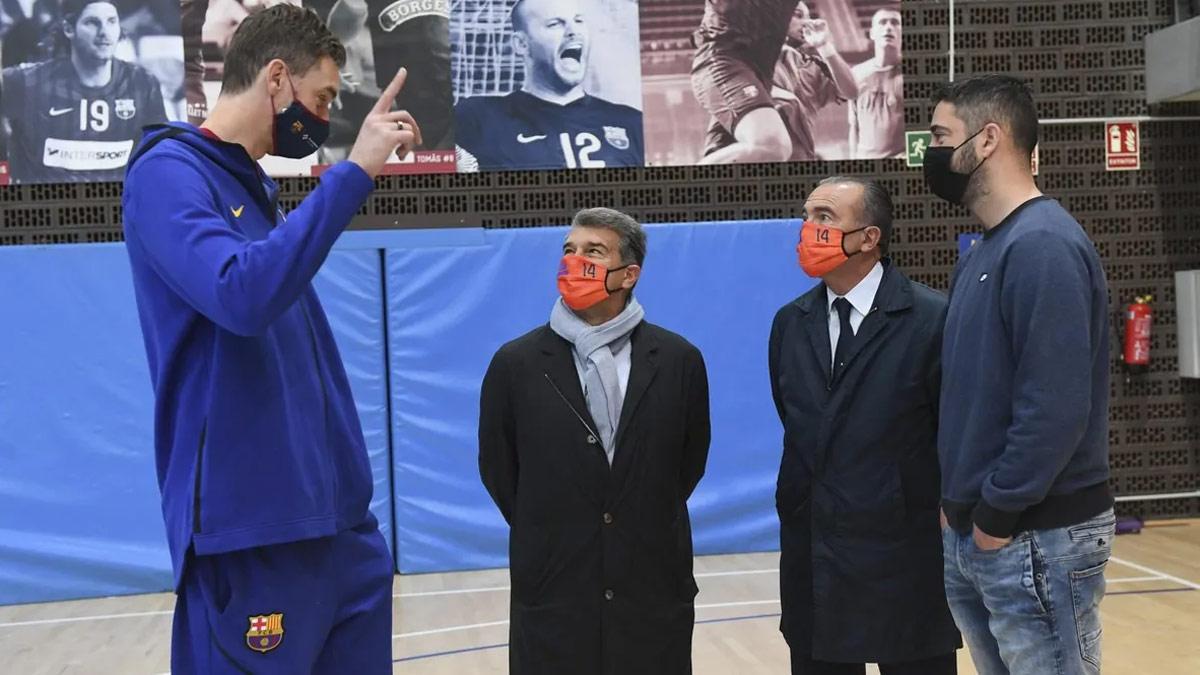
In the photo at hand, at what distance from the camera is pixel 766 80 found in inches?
331

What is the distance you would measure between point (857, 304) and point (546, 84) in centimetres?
522

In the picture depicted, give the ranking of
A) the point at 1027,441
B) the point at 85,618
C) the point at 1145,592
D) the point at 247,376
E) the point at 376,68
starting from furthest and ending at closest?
1. the point at 376,68
2. the point at 85,618
3. the point at 1145,592
4. the point at 1027,441
5. the point at 247,376

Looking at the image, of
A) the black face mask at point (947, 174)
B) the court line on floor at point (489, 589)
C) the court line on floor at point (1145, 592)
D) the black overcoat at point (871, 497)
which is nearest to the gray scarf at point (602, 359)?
the black overcoat at point (871, 497)

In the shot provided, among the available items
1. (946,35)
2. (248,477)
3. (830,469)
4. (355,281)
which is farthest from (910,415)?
(946,35)

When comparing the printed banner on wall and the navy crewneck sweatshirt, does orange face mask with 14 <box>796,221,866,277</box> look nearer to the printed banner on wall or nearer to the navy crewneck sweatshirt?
the navy crewneck sweatshirt

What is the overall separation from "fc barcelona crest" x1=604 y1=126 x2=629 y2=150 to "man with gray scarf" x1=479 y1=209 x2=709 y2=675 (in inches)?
192

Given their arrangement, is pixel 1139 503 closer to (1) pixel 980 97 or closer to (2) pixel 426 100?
(2) pixel 426 100

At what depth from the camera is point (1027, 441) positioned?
8.59 ft

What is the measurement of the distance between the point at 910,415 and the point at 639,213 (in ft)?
17.3

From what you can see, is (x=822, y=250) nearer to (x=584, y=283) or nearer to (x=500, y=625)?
(x=584, y=283)

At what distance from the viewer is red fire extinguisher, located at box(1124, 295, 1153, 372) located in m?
8.61

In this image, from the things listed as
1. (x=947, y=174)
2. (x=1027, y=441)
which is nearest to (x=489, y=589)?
(x=947, y=174)

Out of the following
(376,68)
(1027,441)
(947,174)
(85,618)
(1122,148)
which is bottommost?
(85,618)

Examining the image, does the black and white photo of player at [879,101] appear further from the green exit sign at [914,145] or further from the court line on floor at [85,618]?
the court line on floor at [85,618]
